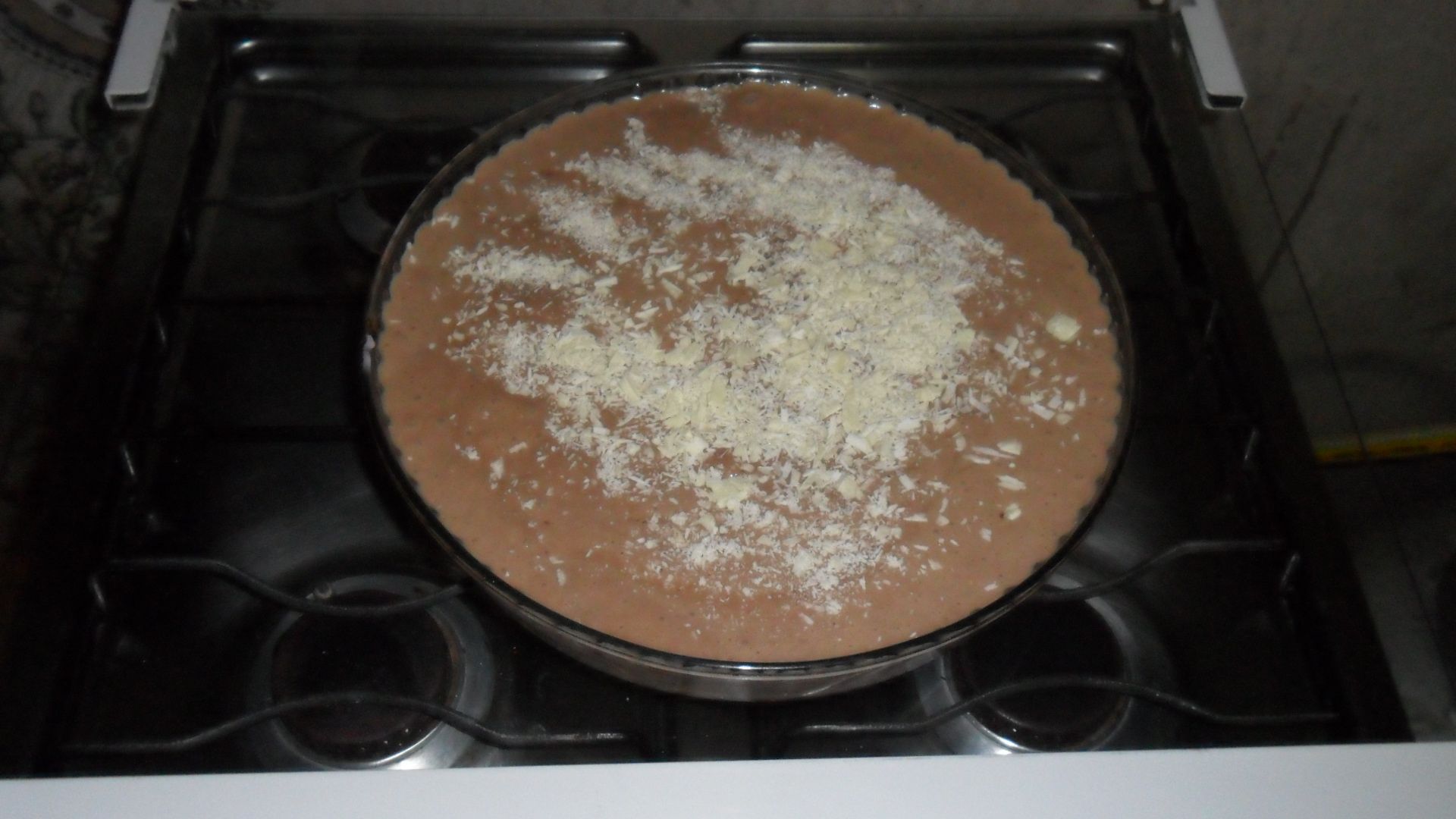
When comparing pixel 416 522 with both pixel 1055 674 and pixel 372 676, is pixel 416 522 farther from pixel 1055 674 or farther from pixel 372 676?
pixel 1055 674

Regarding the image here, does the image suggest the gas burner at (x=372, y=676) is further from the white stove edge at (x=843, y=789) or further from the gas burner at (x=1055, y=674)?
the gas burner at (x=1055, y=674)

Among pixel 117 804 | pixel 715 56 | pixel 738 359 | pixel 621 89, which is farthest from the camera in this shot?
pixel 715 56

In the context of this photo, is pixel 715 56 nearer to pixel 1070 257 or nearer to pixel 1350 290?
pixel 1070 257

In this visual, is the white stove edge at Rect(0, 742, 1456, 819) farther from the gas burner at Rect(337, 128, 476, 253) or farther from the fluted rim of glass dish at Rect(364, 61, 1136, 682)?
the gas burner at Rect(337, 128, 476, 253)

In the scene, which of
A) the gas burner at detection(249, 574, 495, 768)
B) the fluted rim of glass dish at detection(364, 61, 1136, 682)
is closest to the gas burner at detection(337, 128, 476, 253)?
the fluted rim of glass dish at detection(364, 61, 1136, 682)

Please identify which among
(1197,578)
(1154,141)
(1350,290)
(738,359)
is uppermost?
(1350,290)

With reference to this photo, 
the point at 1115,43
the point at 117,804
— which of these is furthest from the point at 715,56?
the point at 117,804

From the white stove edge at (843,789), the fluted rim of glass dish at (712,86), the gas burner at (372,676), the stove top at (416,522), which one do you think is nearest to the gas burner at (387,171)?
the stove top at (416,522)
